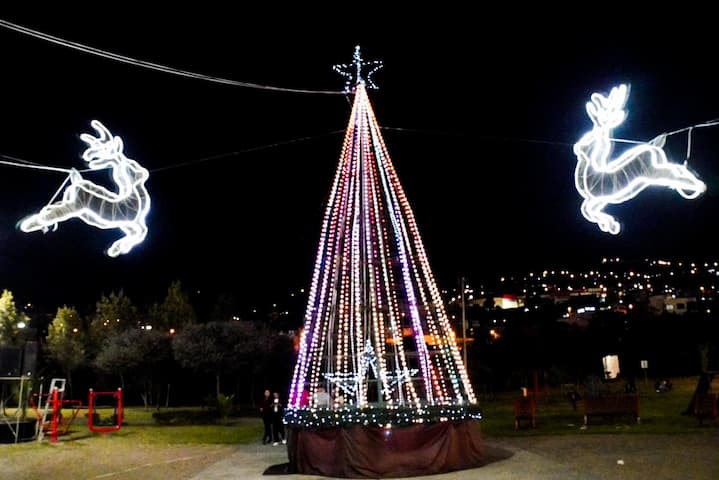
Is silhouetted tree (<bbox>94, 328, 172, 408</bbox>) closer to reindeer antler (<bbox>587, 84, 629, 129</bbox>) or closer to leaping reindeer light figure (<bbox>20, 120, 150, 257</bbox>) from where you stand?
leaping reindeer light figure (<bbox>20, 120, 150, 257</bbox>)

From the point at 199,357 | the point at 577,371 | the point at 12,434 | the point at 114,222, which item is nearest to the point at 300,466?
the point at 114,222

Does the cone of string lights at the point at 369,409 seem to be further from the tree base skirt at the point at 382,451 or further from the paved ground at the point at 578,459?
the paved ground at the point at 578,459

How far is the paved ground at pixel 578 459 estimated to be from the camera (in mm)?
11789

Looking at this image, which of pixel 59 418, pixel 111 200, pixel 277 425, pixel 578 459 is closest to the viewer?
pixel 111 200

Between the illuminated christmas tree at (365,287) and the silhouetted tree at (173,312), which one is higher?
the silhouetted tree at (173,312)

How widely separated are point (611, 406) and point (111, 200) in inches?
587

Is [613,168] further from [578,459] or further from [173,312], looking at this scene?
[173,312]

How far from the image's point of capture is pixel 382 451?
41.1 ft

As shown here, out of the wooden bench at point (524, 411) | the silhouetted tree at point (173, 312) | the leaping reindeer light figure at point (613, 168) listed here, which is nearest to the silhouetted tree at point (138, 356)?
the silhouetted tree at point (173, 312)

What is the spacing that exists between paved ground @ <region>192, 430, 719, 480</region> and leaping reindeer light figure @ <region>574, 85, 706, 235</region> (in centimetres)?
432

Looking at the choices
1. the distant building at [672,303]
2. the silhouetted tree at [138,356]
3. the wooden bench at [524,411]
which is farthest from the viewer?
the distant building at [672,303]

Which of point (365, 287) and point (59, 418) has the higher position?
point (365, 287)

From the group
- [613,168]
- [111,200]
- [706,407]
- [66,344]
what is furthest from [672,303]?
[111,200]

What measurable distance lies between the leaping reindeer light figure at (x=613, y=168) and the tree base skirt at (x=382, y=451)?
4.90 m
